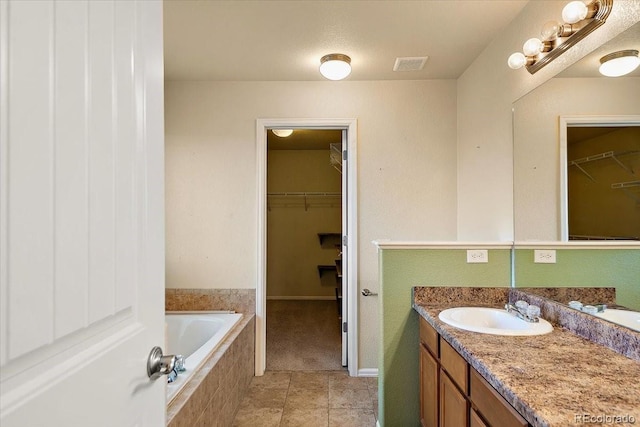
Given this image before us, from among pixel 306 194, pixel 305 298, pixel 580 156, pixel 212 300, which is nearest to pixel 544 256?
pixel 580 156

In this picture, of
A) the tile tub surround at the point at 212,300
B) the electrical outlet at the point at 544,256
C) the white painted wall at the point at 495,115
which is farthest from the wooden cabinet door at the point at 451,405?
the tile tub surround at the point at 212,300

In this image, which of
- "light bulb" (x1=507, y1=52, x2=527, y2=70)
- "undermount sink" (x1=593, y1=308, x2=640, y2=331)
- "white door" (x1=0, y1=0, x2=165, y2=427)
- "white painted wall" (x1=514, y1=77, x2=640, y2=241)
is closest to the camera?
"white door" (x1=0, y1=0, x2=165, y2=427)

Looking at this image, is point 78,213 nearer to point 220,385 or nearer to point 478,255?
point 220,385

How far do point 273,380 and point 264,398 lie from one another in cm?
27

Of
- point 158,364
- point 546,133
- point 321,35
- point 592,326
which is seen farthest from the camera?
point 321,35

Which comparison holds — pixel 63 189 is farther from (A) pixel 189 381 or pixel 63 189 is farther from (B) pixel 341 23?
(B) pixel 341 23

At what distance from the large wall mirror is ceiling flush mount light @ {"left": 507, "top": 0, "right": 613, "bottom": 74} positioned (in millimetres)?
110

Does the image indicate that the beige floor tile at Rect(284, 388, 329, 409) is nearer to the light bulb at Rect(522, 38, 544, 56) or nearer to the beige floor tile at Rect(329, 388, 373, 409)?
the beige floor tile at Rect(329, 388, 373, 409)

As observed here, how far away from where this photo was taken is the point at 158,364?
2.54 feet

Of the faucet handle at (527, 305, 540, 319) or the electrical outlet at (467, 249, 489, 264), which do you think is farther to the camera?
the electrical outlet at (467, 249, 489, 264)

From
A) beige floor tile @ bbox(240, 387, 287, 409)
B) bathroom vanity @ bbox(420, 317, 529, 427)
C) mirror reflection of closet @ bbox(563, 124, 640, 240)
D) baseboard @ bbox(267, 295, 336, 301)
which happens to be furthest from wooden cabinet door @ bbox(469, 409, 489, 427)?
baseboard @ bbox(267, 295, 336, 301)

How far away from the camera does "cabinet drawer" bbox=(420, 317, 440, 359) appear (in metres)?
1.60

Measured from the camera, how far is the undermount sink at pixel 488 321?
1429mm

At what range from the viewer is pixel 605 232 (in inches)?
55.2
